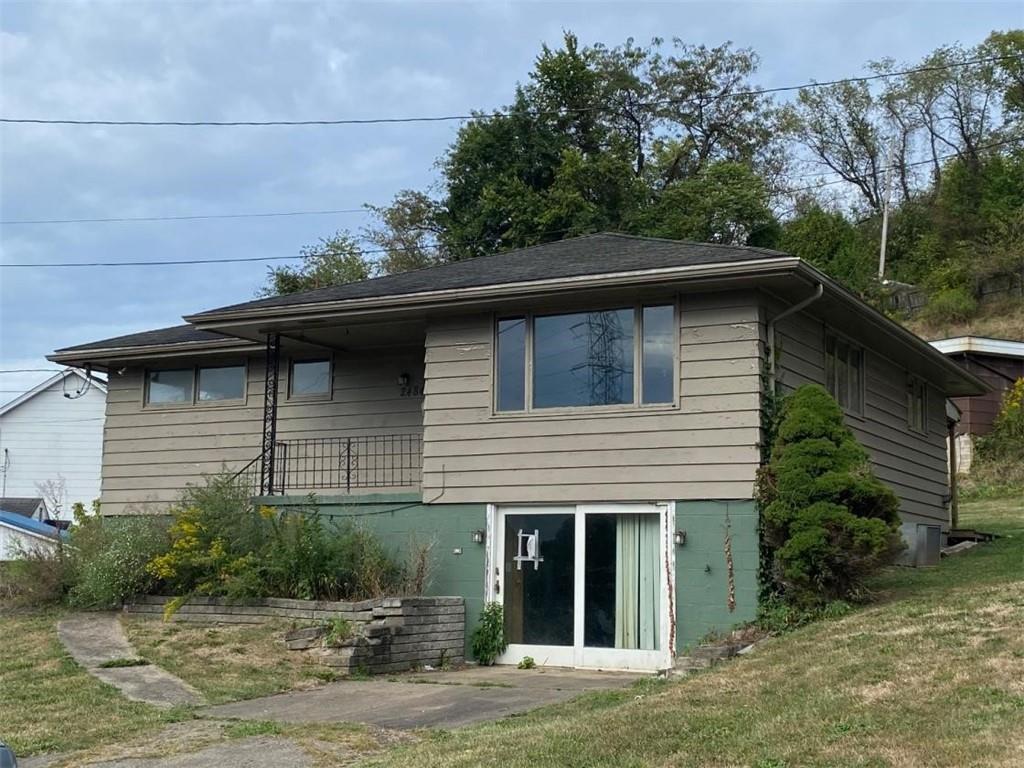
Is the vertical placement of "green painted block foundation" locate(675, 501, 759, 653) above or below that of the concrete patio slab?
above

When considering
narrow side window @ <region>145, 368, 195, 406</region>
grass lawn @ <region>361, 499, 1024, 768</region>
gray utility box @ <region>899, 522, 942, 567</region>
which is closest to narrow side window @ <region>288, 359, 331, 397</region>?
narrow side window @ <region>145, 368, 195, 406</region>

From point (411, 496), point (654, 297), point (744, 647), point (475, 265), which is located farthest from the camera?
point (475, 265)

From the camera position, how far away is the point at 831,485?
11172mm

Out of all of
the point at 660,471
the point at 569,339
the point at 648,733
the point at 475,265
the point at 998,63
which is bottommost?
the point at 648,733

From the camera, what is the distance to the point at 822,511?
36.4 feet

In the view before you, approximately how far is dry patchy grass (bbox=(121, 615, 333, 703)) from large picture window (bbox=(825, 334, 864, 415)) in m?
7.13

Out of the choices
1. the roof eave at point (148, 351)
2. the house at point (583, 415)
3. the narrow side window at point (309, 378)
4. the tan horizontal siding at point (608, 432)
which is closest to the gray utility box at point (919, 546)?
the house at point (583, 415)

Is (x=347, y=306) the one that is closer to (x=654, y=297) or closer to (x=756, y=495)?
(x=654, y=297)

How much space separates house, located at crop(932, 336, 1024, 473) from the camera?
90.8 ft

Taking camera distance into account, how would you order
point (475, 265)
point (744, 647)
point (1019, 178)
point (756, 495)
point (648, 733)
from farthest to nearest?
point (1019, 178)
point (475, 265)
point (756, 495)
point (744, 647)
point (648, 733)

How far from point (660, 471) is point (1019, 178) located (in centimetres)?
3578

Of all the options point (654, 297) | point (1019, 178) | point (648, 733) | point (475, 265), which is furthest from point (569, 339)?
point (1019, 178)

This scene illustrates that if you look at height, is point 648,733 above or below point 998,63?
below

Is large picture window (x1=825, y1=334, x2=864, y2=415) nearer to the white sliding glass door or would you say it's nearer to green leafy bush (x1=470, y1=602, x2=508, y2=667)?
the white sliding glass door
